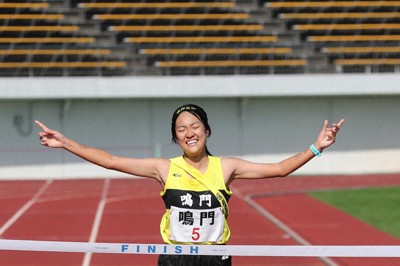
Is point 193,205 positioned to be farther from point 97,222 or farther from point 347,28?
point 347,28

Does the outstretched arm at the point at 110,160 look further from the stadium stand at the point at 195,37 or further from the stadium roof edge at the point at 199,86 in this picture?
the stadium stand at the point at 195,37

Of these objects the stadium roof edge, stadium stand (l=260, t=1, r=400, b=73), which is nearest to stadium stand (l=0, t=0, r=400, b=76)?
stadium stand (l=260, t=1, r=400, b=73)

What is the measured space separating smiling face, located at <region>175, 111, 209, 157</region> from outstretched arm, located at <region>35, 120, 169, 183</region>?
22 cm

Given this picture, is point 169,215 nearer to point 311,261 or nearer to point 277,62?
point 311,261

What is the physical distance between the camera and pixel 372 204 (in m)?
18.6

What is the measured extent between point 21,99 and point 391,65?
12.8 metres

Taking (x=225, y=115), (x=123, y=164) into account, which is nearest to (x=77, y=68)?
(x=225, y=115)

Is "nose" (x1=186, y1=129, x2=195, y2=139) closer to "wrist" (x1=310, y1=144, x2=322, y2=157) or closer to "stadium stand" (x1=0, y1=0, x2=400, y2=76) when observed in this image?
"wrist" (x1=310, y1=144, x2=322, y2=157)

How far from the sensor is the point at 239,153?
90.1 feet

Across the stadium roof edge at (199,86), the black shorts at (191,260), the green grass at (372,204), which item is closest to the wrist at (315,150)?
the black shorts at (191,260)

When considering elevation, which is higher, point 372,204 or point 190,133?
point 190,133

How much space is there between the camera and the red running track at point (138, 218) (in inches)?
458

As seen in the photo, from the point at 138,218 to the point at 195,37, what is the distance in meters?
14.4

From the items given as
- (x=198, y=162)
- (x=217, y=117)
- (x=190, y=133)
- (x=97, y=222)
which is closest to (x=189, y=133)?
(x=190, y=133)
